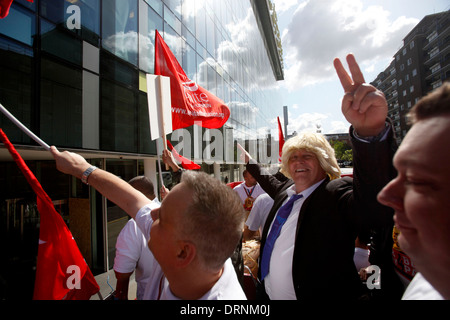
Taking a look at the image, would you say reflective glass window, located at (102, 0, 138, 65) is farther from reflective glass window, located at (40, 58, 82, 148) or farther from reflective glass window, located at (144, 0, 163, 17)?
reflective glass window, located at (40, 58, 82, 148)

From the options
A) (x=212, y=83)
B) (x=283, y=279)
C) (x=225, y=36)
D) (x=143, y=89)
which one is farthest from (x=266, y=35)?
(x=283, y=279)

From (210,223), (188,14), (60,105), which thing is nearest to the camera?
(210,223)

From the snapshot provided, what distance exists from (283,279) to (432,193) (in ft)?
4.12

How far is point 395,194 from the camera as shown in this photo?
825mm

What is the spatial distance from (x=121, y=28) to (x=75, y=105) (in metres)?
A: 2.63

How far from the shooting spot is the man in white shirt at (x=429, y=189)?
2.17 ft

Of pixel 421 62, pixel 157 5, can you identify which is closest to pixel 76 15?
pixel 157 5

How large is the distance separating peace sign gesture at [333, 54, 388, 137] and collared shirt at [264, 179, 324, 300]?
0.77m

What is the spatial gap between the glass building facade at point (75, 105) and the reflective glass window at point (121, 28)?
24 millimetres

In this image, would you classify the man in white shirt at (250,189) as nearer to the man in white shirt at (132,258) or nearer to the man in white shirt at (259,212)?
the man in white shirt at (259,212)

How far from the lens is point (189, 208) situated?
104 cm

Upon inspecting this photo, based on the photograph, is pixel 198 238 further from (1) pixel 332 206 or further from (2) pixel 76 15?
(2) pixel 76 15

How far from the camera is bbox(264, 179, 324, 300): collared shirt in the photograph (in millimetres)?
1640
